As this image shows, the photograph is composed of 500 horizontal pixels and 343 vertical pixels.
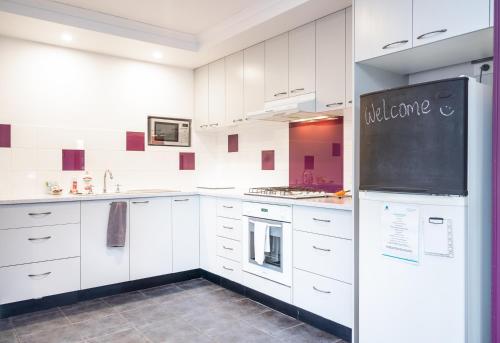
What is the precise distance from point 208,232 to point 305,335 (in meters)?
1.52

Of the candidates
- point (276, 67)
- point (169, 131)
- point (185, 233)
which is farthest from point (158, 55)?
point (185, 233)

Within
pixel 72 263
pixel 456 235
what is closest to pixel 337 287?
pixel 456 235

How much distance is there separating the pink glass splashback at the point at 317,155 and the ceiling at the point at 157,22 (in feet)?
2.90

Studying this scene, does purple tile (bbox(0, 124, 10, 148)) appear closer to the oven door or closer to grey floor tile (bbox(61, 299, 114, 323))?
grey floor tile (bbox(61, 299, 114, 323))

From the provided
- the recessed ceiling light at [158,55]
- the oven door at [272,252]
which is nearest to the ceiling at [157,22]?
the recessed ceiling light at [158,55]

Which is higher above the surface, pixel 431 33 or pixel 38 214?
pixel 431 33

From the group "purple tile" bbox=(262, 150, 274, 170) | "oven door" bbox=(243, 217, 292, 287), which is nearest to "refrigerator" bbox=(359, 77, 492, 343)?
"oven door" bbox=(243, 217, 292, 287)

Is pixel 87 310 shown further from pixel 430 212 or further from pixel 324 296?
pixel 430 212

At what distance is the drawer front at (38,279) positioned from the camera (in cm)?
286

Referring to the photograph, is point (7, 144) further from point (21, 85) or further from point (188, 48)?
point (188, 48)

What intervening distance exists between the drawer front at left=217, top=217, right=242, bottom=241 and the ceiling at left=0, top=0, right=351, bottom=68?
5.49 ft

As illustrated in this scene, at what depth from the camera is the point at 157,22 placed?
11.3ft

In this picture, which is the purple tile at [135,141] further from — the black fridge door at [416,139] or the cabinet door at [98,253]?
the black fridge door at [416,139]

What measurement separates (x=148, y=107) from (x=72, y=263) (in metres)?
Result: 1.80
